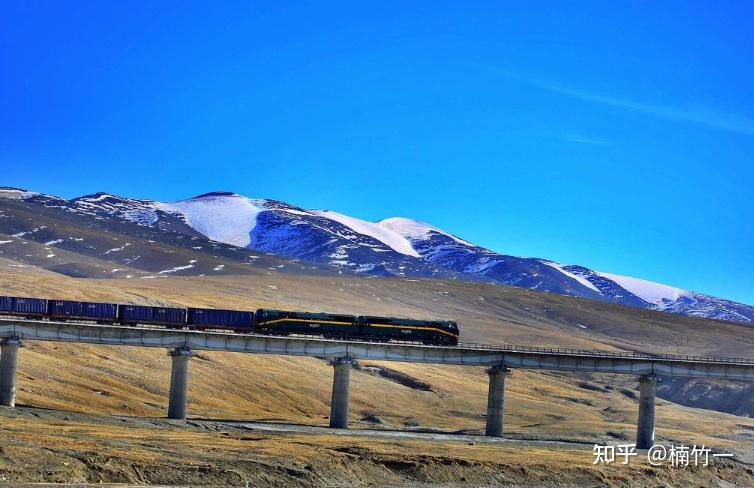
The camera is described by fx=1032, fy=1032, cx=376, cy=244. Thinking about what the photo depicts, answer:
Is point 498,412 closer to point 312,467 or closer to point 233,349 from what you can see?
point 233,349

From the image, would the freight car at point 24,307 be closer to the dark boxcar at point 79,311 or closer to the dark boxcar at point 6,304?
the dark boxcar at point 6,304

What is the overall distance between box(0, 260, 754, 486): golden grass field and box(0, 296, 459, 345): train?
778 centimetres

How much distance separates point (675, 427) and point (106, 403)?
79.6m

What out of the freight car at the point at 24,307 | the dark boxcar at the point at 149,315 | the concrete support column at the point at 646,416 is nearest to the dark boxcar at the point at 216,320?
the dark boxcar at the point at 149,315

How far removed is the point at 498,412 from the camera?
107312 millimetres

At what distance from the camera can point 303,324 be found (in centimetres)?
10512

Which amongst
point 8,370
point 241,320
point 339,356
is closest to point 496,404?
point 339,356

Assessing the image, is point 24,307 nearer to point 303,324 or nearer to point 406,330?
point 303,324

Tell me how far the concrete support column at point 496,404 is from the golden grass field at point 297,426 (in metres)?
2.95

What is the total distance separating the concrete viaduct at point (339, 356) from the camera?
92188mm

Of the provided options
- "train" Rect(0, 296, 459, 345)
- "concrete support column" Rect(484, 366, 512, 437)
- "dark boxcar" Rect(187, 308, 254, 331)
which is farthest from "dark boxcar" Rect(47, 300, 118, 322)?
"concrete support column" Rect(484, 366, 512, 437)

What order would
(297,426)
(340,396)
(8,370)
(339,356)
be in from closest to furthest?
(8,370) → (297,426) → (340,396) → (339,356)

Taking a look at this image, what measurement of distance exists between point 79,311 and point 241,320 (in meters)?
15.6

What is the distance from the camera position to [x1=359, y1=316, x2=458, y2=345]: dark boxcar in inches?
4218
